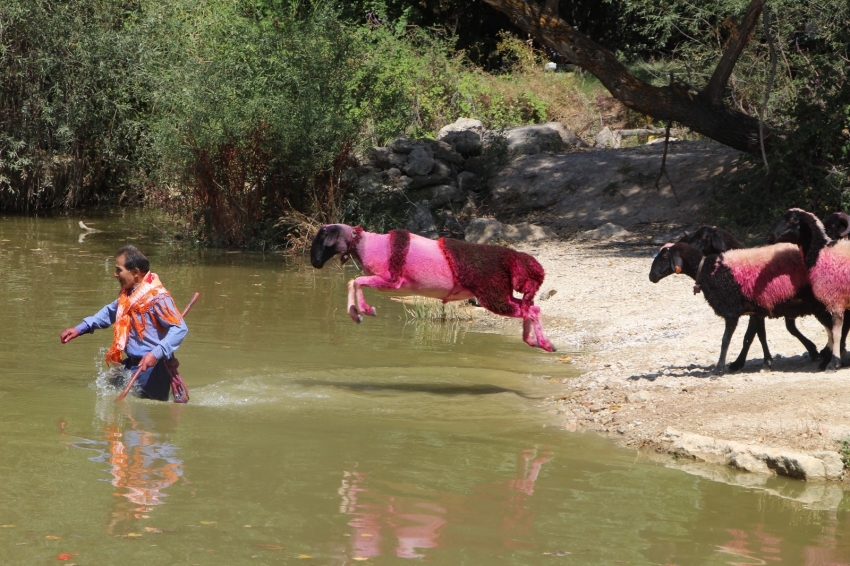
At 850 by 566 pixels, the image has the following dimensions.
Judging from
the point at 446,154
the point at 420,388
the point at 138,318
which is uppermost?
the point at 446,154

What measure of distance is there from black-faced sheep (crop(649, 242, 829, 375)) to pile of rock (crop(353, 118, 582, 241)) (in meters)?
9.82

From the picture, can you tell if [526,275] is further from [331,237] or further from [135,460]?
[135,460]

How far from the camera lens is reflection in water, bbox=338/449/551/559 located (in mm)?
5801

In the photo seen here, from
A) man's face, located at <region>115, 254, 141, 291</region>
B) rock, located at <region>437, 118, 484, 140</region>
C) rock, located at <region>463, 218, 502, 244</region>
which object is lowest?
man's face, located at <region>115, 254, 141, 291</region>

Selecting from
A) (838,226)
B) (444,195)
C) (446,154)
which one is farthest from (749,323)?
(446,154)

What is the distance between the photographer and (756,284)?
9.16 meters

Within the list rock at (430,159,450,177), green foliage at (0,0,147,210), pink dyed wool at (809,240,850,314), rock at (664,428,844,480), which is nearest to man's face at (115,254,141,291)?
rock at (664,428,844,480)

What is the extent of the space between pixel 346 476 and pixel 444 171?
1549 cm

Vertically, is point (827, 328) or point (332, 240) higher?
point (332, 240)

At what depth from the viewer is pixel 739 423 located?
7.92m

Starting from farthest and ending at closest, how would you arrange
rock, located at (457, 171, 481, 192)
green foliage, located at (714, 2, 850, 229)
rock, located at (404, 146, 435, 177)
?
1. rock, located at (457, 171, 481, 192)
2. rock, located at (404, 146, 435, 177)
3. green foliage, located at (714, 2, 850, 229)

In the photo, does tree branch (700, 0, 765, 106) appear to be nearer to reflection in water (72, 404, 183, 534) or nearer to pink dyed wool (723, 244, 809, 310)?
pink dyed wool (723, 244, 809, 310)

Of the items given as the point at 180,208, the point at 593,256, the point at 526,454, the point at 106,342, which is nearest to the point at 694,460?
the point at 526,454

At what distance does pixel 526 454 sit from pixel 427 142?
1564 cm
